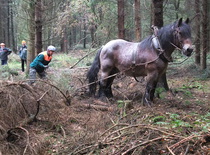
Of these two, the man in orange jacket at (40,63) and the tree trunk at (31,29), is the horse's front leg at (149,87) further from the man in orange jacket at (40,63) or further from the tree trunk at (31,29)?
the tree trunk at (31,29)

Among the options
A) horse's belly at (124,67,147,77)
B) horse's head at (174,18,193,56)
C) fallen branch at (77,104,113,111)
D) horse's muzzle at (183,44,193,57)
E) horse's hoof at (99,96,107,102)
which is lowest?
horse's hoof at (99,96,107,102)

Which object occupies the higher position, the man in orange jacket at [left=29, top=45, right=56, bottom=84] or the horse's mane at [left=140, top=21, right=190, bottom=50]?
the horse's mane at [left=140, top=21, right=190, bottom=50]

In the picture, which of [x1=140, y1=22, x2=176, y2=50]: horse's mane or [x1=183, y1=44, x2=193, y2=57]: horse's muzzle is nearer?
[x1=183, y1=44, x2=193, y2=57]: horse's muzzle

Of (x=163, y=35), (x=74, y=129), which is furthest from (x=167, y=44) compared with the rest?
(x=74, y=129)

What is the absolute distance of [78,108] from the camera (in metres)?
5.96

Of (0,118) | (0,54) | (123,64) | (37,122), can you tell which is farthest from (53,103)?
(0,54)

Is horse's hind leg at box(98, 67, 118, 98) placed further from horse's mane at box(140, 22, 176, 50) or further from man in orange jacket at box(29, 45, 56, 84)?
man in orange jacket at box(29, 45, 56, 84)

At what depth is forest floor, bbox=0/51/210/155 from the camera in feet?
10.4

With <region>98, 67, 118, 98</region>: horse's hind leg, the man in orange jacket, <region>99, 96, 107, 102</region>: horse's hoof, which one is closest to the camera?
<region>99, 96, 107, 102</region>: horse's hoof

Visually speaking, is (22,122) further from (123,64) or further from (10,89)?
(123,64)

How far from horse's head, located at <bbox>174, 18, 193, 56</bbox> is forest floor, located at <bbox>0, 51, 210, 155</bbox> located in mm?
1477

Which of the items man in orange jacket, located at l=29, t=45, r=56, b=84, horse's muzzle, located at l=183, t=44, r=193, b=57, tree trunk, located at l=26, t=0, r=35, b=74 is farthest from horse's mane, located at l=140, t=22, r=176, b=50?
tree trunk, located at l=26, t=0, r=35, b=74

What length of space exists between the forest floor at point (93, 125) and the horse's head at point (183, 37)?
4.85ft

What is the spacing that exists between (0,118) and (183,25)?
4.62m
